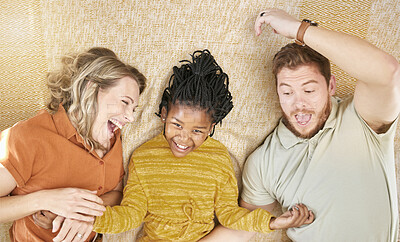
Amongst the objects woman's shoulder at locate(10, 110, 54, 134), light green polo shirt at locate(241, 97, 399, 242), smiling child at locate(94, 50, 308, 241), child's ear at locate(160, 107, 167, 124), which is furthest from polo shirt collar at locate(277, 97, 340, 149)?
woman's shoulder at locate(10, 110, 54, 134)

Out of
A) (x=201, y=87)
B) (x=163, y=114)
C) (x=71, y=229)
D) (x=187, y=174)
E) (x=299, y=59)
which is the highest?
(x=299, y=59)

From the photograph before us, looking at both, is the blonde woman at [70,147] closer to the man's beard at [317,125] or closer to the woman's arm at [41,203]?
the woman's arm at [41,203]

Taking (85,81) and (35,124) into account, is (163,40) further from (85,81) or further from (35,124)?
(35,124)

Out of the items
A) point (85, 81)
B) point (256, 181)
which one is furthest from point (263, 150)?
point (85, 81)

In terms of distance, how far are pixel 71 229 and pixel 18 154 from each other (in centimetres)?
21

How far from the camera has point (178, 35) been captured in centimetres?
105

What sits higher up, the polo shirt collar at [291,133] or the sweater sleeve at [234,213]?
the polo shirt collar at [291,133]

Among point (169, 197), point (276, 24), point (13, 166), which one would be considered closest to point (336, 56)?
point (276, 24)

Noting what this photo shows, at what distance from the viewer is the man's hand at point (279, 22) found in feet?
3.23

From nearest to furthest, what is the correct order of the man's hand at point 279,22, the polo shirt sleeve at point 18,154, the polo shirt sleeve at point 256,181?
the polo shirt sleeve at point 18,154 < the man's hand at point 279,22 < the polo shirt sleeve at point 256,181

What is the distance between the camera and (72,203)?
914 millimetres

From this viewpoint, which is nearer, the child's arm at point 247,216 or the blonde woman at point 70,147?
the blonde woman at point 70,147

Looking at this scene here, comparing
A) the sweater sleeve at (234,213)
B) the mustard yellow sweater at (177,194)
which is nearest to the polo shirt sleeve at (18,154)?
the mustard yellow sweater at (177,194)

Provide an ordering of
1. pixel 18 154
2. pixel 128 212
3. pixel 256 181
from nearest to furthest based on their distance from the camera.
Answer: pixel 18 154
pixel 128 212
pixel 256 181
